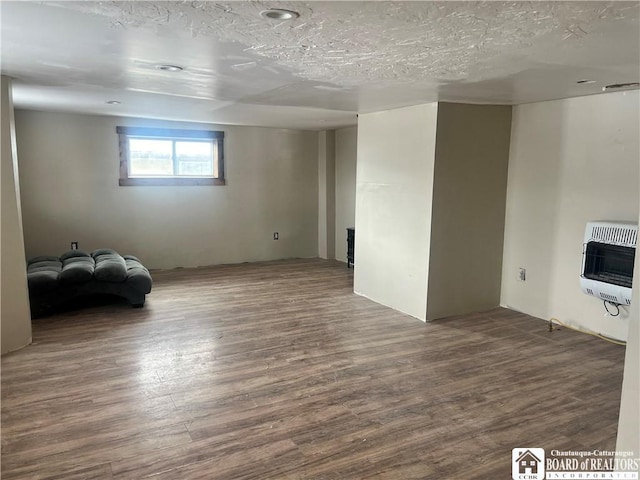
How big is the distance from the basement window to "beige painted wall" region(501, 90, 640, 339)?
425 centimetres

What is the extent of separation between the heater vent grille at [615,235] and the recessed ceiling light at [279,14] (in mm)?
3112

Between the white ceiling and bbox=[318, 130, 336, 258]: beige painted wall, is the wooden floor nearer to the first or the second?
the white ceiling

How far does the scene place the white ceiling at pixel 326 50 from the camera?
1814mm

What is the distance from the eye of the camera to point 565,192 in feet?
13.8

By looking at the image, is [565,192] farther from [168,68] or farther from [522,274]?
[168,68]

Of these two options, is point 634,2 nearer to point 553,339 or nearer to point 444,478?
point 444,478

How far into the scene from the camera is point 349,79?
314 centimetres

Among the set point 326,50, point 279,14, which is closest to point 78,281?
point 326,50

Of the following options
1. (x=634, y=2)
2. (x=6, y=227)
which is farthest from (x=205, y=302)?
(x=634, y=2)

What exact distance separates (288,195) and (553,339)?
467 centimetres

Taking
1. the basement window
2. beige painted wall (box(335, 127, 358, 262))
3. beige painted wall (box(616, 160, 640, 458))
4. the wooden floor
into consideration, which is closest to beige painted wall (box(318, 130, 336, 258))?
→ beige painted wall (box(335, 127, 358, 262))

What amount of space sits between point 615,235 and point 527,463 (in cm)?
220

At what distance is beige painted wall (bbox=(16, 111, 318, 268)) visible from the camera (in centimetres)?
578

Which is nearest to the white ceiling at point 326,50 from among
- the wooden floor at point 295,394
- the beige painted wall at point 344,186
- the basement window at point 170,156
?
the wooden floor at point 295,394
